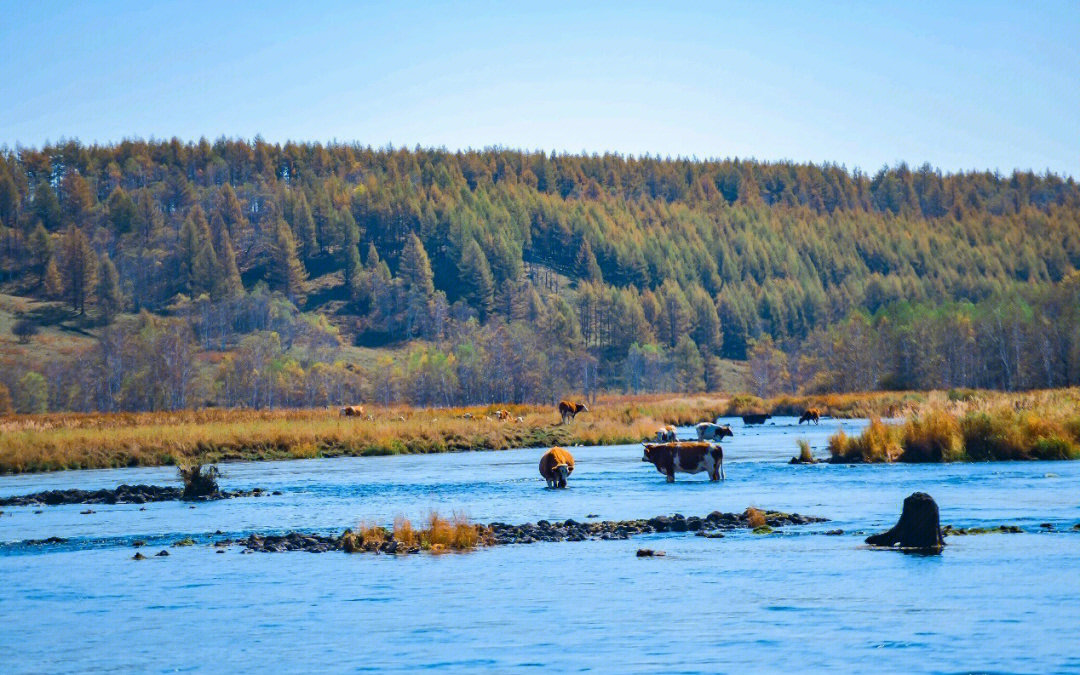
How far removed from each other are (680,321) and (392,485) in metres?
154

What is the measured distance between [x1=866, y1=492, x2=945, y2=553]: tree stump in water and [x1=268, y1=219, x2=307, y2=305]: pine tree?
16490 cm

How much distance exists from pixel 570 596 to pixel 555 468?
1613 centimetres

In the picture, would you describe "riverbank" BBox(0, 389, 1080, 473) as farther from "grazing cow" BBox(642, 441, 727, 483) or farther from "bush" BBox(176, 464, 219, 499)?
"bush" BBox(176, 464, 219, 499)

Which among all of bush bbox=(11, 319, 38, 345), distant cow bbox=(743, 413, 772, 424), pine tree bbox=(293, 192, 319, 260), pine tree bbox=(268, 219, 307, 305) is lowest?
distant cow bbox=(743, 413, 772, 424)

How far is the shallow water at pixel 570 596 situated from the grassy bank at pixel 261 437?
19.3 meters

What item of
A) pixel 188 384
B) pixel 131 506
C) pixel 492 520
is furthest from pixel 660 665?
pixel 188 384

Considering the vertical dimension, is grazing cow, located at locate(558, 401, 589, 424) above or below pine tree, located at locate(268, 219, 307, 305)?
below

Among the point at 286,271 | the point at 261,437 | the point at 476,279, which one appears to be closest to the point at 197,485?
the point at 261,437

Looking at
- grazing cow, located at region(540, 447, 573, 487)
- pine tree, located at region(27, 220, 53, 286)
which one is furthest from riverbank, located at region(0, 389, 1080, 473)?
pine tree, located at region(27, 220, 53, 286)

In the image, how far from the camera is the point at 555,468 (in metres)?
32.7

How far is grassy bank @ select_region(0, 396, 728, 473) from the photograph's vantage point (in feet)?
156

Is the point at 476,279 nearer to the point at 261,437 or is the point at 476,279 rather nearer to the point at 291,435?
the point at 291,435

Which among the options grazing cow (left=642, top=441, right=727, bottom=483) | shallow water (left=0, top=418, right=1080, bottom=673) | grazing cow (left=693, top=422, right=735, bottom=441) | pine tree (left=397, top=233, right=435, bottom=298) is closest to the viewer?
shallow water (left=0, top=418, right=1080, bottom=673)

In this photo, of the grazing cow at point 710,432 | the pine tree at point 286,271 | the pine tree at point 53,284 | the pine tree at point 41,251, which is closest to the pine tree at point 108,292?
the pine tree at point 53,284
